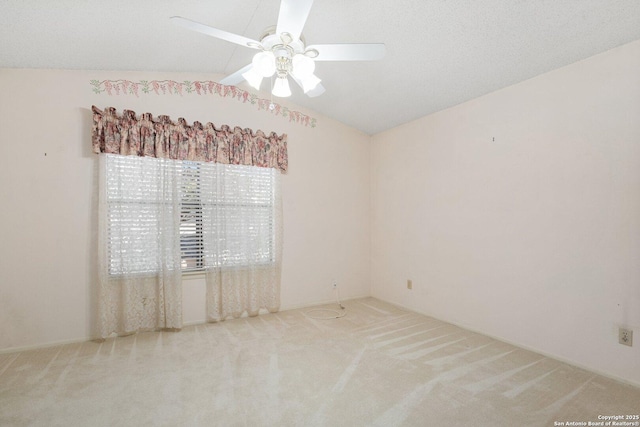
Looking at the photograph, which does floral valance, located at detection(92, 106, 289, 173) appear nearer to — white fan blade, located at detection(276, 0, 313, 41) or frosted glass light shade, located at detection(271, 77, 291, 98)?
frosted glass light shade, located at detection(271, 77, 291, 98)

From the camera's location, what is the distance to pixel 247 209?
11.3 ft

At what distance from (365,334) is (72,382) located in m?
2.37

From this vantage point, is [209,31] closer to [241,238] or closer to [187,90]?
[187,90]

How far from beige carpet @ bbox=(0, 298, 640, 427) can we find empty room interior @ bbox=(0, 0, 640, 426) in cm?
2

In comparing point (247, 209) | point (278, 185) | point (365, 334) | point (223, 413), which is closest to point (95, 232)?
point (247, 209)

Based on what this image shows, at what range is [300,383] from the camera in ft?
6.77

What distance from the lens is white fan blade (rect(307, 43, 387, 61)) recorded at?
1.69 meters

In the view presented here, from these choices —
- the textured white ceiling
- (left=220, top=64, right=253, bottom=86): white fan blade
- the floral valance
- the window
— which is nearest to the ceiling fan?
(left=220, top=64, right=253, bottom=86): white fan blade

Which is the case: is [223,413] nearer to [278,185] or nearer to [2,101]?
[278,185]

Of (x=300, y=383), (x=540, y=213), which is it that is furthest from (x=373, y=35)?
(x=300, y=383)

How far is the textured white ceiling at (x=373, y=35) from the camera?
192cm

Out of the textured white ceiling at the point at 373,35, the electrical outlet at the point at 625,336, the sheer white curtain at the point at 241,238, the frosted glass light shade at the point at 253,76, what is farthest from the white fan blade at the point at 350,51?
the electrical outlet at the point at 625,336

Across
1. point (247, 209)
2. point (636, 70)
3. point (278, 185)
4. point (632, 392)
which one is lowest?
point (632, 392)

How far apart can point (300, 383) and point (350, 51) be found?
2.20 m
